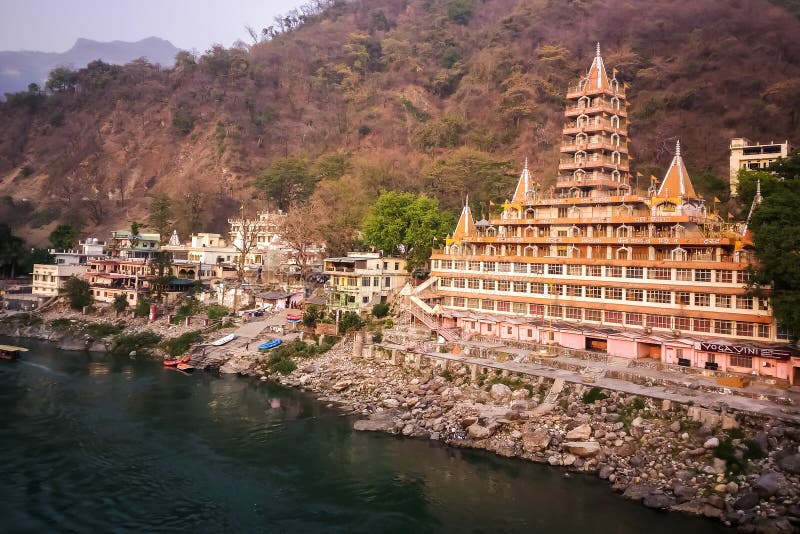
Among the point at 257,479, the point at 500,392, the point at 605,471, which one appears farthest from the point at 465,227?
the point at 257,479

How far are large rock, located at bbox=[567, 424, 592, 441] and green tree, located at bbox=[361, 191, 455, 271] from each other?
31.0 m

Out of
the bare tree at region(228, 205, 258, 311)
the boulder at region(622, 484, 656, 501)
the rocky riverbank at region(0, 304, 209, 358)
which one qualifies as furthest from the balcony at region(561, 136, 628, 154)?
the rocky riverbank at region(0, 304, 209, 358)

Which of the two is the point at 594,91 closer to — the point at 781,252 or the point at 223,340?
the point at 781,252

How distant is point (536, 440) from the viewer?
30.4 meters

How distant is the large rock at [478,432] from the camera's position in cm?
3184

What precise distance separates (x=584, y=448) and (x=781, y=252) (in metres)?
15.3

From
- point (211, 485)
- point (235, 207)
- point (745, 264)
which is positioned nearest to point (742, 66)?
point (745, 264)

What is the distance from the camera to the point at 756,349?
33500 millimetres

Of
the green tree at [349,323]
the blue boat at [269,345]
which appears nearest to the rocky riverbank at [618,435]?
the green tree at [349,323]

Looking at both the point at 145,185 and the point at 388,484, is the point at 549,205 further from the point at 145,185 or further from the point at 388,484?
the point at 145,185

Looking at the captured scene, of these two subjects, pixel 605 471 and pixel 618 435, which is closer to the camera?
pixel 605 471

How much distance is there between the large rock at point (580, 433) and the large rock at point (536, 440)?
45.4 inches

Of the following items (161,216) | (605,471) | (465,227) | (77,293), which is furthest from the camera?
(161,216)

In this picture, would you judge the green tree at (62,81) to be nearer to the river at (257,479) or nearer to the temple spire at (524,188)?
the river at (257,479)
